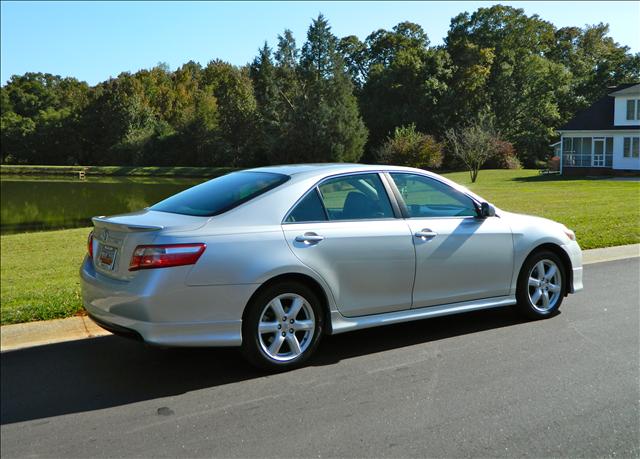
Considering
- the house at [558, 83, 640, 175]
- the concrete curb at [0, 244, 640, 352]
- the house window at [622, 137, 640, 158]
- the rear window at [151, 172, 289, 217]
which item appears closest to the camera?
the rear window at [151, 172, 289, 217]

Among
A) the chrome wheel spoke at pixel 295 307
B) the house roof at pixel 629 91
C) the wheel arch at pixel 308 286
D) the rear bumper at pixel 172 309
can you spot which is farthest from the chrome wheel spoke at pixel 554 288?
the house roof at pixel 629 91

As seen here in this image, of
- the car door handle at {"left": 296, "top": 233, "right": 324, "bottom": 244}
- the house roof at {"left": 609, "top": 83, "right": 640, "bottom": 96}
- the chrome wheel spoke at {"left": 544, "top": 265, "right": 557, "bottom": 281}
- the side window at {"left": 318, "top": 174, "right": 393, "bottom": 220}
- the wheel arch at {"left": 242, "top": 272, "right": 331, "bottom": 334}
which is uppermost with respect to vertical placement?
the house roof at {"left": 609, "top": 83, "right": 640, "bottom": 96}

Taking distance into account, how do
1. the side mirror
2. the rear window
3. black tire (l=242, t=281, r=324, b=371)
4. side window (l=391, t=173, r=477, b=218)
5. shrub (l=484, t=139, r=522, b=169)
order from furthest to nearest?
shrub (l=484, t=139, r=522, b=169)
the side mirror
side window (l=391, t=173, r=477, b=218)
the rear window
black tire (l=242, t=281, r=324, b=371)

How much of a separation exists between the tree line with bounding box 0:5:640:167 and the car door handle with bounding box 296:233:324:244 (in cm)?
5076

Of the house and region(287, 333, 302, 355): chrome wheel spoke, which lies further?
the house

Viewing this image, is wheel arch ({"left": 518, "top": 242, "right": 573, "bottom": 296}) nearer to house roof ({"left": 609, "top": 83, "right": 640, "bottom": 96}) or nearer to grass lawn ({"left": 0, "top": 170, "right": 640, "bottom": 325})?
grass lawn ({"left": 0, "top": 170, "right": 640, "bottom": 325})

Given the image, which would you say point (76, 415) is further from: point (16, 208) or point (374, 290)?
point (16, 208)

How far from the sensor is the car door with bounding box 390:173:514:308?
226 inches

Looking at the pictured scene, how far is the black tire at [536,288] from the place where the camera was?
252 inches

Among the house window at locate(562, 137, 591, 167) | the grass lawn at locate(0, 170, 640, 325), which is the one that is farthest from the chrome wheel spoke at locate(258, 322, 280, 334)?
the house window at locate(562, 137, 591, 167)

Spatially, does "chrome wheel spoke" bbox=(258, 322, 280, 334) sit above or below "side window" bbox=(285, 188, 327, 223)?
below

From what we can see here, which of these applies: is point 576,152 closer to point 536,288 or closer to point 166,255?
point 536,288

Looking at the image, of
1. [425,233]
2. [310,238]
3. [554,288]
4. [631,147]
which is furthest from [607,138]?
[310,238]

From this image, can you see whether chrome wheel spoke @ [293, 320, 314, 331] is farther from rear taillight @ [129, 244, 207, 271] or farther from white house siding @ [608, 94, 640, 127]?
white house siding @ [608, 94, 640, 127]
